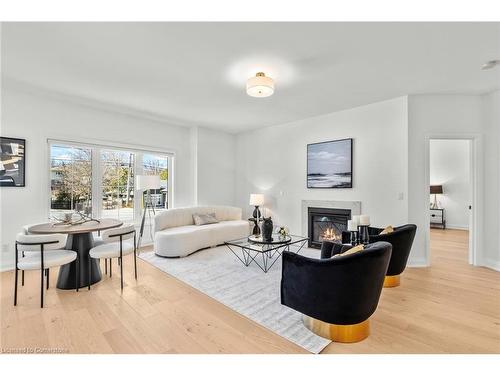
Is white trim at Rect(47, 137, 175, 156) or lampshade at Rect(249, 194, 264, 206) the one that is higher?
white trim at Rect(47, 137, 175, 156)

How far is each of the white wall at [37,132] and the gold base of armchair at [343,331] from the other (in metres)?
4.29

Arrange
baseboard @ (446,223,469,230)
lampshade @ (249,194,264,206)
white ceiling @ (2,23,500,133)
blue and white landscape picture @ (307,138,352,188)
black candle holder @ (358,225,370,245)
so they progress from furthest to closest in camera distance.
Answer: baseboard @ (446,223,469,230), lampshade @ (249,194,264,206), blue and white landscape picture @ (307,138,352,188), black candle holder @ (358,225,370,245), white ceiling @ (2,23,500,133)

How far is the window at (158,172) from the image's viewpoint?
17.1ft

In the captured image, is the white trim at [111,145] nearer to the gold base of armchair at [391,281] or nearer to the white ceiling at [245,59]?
the white ceiling at [245,59]

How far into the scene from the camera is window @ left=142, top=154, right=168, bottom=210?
520cm

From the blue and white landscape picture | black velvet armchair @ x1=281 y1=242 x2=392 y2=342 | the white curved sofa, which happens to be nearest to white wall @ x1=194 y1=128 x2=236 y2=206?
the white curved sofa

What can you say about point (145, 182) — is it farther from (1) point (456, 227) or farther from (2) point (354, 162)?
(1) point (456, 227)

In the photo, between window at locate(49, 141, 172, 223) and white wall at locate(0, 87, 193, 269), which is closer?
white wall at locate(0, 87, 193, 269)

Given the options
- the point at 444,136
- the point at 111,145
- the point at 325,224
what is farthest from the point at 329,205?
the point at 111,145

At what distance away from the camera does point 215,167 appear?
20.3 ft

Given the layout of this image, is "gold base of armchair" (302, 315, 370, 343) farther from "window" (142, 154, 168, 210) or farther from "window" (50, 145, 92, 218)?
"window" (142, 154, 168, 210)

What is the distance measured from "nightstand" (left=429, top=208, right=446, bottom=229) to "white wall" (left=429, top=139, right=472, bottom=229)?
0.24 meters

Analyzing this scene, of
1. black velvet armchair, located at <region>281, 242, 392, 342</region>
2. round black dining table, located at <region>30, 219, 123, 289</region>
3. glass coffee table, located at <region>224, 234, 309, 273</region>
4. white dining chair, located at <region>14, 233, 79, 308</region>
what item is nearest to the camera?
black velvet armchair, located at <region>281, 242, 392, 342</region>
